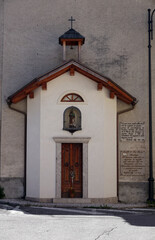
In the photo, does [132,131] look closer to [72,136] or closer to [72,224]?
[72,136]

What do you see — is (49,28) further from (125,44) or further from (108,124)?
(108,124)

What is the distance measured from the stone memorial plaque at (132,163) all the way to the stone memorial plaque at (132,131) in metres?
0.54

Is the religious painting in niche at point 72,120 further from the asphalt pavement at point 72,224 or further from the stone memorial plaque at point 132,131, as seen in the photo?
the asphalt pavement at point 72,224

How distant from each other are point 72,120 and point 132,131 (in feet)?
8.72

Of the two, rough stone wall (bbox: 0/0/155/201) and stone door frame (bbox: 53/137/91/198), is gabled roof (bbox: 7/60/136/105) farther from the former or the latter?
stone door frame (bbox: 53/137/91/198)

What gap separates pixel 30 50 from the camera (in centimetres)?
1678

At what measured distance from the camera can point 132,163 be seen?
53.3 ft

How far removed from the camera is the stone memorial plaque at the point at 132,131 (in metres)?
16.3

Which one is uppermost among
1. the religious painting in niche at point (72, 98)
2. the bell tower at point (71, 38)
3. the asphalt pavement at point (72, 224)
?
the bell tower at point (71, 38)

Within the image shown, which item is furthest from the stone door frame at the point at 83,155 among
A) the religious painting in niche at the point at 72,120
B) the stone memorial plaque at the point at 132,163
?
the stone memorial plaque at the point at 132,163

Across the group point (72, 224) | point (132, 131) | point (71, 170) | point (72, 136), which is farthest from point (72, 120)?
point (72, 224)

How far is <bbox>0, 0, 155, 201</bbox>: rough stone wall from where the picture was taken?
54.1ft

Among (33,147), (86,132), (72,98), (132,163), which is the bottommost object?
(132,163)

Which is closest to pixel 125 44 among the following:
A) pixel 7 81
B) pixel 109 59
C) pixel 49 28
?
pixel 109 59
